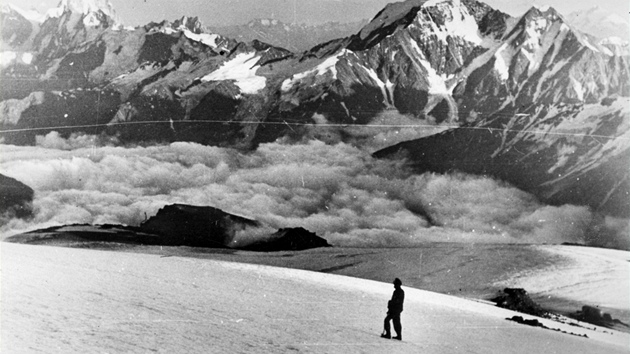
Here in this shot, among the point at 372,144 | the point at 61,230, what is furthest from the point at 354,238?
the point at 61,230

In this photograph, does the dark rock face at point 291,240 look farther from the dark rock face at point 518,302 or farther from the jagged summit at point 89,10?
the jagged summit at point 89,10

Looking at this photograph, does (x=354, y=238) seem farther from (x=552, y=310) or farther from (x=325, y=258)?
(x=552, y=310)

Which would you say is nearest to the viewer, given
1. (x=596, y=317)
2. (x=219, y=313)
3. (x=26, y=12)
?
(x=219, y=313)

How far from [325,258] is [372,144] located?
1079 mm

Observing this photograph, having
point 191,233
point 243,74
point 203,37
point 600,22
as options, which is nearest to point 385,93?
point 243,74

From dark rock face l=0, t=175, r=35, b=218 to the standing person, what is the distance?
3.15 m

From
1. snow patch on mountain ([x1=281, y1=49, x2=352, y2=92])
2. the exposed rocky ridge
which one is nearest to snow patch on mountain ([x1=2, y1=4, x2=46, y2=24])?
the exposed rocky ridge

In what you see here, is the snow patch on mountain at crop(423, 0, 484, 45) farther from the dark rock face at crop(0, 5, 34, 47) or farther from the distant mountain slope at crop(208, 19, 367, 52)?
the dark rock face at crop(0, 5, 34, 47)

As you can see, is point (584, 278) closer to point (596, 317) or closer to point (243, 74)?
point (596, 317)

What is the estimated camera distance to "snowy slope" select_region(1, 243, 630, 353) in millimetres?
4641

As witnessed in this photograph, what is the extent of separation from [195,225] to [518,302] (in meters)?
2.83

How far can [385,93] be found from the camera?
5.66 meters

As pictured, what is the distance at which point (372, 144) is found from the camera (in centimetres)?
563

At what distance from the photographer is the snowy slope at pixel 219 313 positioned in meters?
4.64
